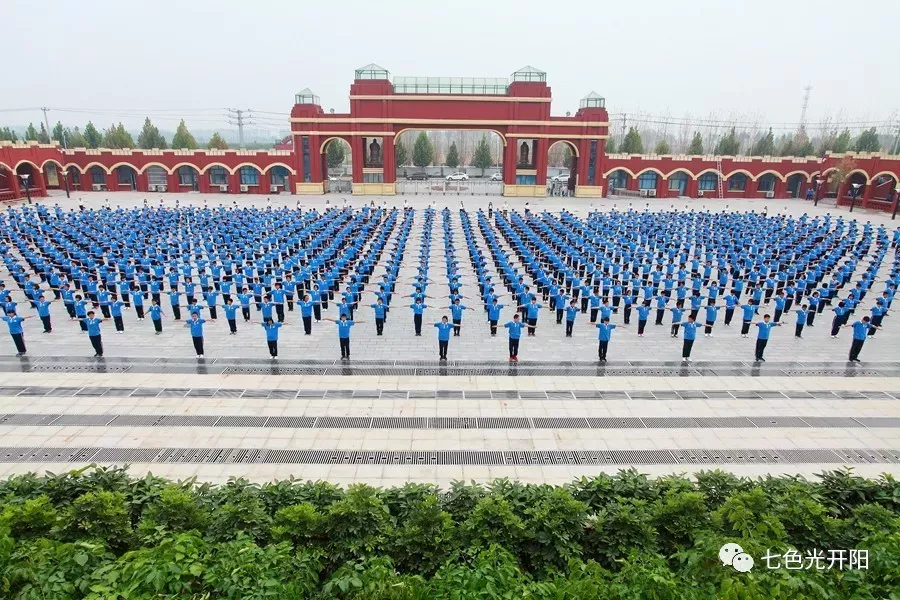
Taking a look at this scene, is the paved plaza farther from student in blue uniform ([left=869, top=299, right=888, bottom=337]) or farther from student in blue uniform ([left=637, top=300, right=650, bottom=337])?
Answer: student in blue uniform ([left=869, top=299, right=888, bottom=337])

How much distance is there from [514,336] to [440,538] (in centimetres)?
769

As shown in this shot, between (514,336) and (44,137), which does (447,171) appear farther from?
(514,336)

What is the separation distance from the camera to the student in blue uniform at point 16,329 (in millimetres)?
12398

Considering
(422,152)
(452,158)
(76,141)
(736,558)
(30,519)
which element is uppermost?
(76,141)

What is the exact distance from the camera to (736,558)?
403 cm

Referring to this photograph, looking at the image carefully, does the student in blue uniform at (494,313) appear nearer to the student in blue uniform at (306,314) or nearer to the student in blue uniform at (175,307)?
the student in blue uniform at (306,314)

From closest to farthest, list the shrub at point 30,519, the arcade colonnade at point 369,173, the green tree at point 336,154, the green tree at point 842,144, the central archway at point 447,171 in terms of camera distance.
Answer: the shrub at point 30,519 < the arcade colonnade at point 369,173 < the central archway at point 447,171 < the green tree at point 842,144 < the green tree at point 336,154

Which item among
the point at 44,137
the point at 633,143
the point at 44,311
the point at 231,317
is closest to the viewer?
the point at 44,311

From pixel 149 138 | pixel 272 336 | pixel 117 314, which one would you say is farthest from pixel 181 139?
pixel 272 336

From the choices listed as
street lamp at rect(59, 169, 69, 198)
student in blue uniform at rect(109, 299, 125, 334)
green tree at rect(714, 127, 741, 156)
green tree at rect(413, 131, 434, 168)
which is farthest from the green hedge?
green tree at rect(413, 131, 434, 168)

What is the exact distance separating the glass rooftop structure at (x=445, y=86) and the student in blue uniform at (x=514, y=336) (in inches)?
1431

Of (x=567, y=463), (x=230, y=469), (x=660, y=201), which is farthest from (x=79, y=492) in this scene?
(x=660, y=201)

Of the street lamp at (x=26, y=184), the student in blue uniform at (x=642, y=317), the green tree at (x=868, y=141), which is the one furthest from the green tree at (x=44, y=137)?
the green tree at (x=868, y=141)

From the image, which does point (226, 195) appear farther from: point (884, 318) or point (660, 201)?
point (884, 318)
